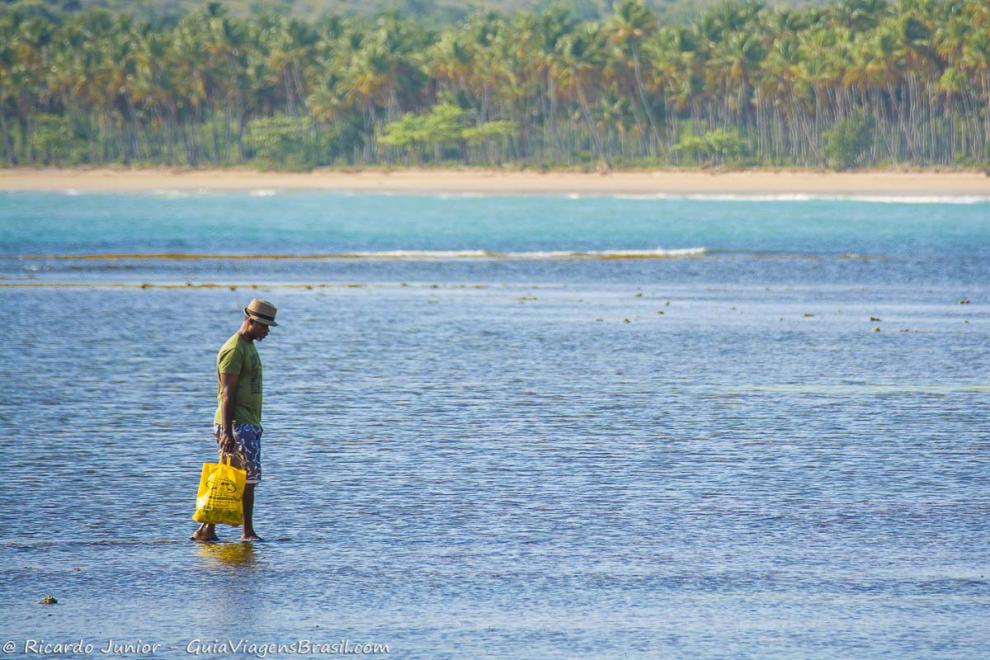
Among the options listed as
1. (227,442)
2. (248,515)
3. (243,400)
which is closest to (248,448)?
(227,442)

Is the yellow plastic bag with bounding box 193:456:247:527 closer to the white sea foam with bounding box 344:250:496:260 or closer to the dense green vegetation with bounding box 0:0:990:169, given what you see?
the white sea foam with bounding box 344:250:496:260

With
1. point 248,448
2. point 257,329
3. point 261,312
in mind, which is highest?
point 261,312

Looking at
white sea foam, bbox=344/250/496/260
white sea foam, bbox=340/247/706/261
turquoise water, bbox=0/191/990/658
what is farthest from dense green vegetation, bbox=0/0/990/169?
turquoise water, bbox=0/191/990/658

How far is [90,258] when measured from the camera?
59.4 metres

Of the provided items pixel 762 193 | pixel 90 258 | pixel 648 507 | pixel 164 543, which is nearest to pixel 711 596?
pixel 648 507

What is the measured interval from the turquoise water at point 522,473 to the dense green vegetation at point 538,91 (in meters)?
117

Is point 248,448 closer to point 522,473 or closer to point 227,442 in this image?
point 227,442

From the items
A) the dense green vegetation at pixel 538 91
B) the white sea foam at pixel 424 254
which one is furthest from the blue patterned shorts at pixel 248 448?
the dense green vegetation at pixel 538 91

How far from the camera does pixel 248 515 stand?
43.8 ft

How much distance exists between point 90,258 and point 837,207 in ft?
231

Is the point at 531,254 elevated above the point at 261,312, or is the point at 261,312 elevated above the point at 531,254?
the point at 261,312

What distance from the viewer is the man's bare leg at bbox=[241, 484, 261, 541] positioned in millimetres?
13305

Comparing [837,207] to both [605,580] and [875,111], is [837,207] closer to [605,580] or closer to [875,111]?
[875,111]

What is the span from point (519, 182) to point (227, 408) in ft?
489
